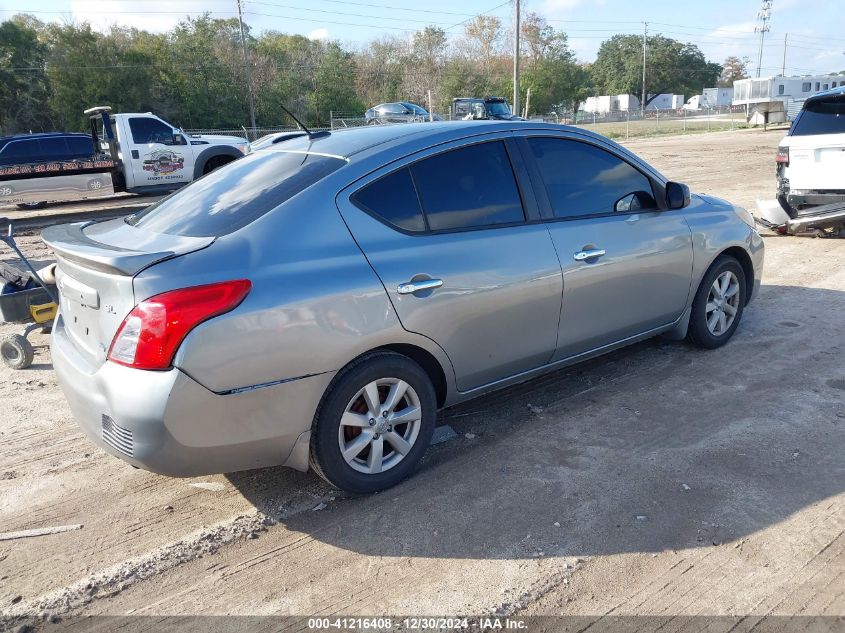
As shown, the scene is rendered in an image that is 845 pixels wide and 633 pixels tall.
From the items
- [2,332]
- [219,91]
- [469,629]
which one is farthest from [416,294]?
[219,91]

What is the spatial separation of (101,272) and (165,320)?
479 millimetres

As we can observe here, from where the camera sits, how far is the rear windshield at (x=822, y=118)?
8.53 m

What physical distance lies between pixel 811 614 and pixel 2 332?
6.58 metres

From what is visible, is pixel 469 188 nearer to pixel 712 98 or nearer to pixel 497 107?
pixel 497 107

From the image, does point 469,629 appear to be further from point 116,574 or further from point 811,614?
point 116,574

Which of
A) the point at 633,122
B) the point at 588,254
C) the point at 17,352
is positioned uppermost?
the point at 633,122

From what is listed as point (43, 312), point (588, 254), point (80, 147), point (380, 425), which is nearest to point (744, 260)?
point (588, 254)

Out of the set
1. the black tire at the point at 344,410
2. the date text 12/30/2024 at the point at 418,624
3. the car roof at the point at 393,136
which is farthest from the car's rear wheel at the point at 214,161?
the date text 12/30/2024 at the point at 418,624

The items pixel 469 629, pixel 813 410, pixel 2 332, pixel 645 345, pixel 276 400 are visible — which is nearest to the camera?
pixel 469 629

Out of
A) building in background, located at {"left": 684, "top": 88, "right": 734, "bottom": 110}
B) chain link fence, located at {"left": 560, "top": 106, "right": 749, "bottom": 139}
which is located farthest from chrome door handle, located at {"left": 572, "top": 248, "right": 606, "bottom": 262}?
building in background, located at {"left": 684, "top": 88, "right": 734, "bottom": 110}

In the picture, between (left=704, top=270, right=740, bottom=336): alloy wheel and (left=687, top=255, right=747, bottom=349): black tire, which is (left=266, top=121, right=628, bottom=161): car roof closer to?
(left=687, top=255, right=747, bottom=349): black tire

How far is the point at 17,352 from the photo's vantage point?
5.37 meters

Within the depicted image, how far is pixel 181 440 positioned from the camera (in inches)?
112

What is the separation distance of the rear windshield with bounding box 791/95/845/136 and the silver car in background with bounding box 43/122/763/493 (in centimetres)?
540
